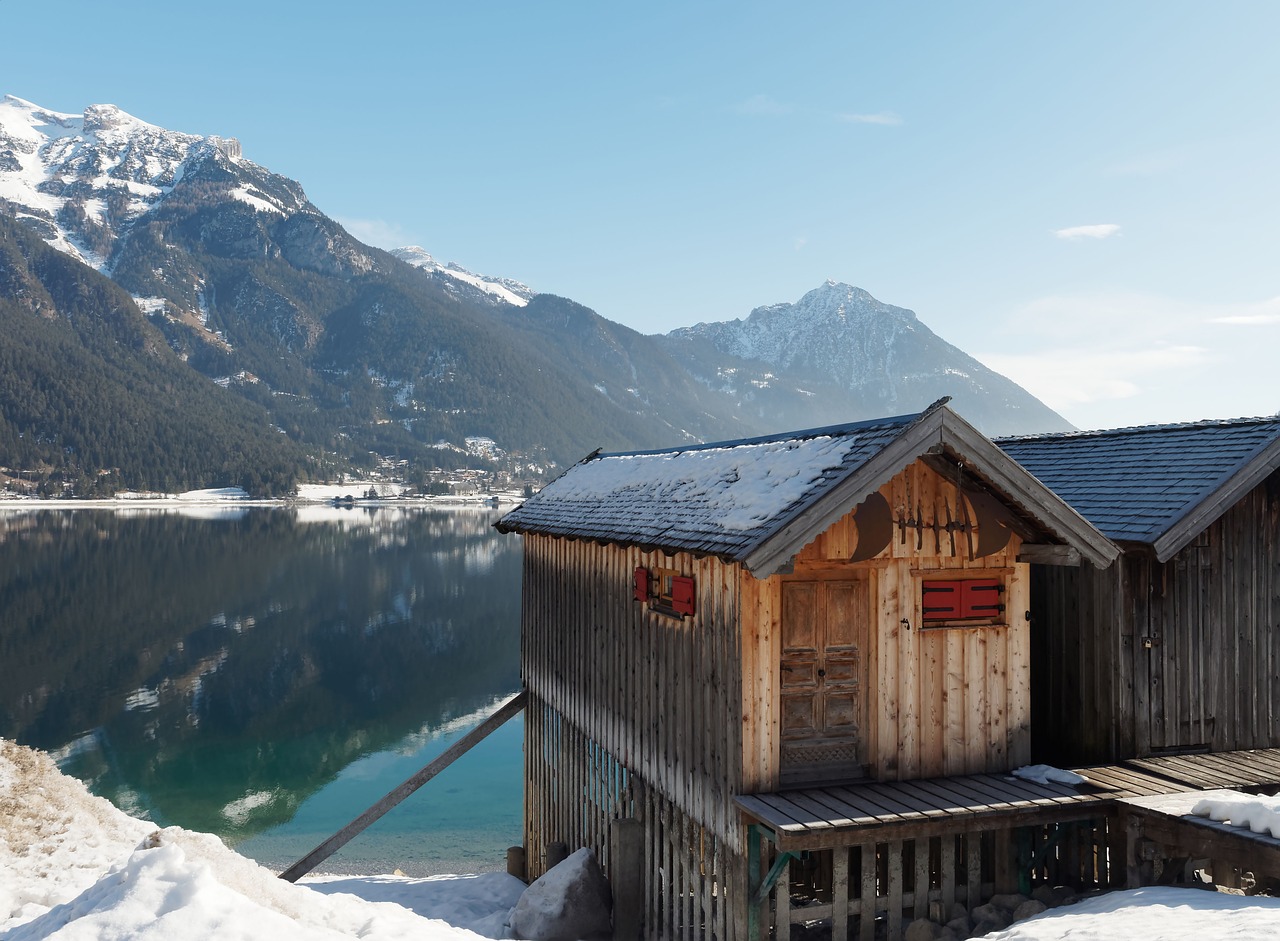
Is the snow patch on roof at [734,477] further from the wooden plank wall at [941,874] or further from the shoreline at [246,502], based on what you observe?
the shoreline at [246,502]

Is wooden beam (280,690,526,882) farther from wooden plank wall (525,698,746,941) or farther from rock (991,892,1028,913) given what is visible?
rock (991,892,1028,913)

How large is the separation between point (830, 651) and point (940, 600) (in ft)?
4.18

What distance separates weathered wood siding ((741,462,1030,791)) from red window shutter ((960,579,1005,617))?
3.9 inches

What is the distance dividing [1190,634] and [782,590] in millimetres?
5372

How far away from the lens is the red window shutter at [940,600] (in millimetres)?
9422

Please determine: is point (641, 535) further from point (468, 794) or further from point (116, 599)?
point (116, 599)

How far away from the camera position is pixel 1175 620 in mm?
10727

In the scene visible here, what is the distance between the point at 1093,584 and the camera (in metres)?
10.7

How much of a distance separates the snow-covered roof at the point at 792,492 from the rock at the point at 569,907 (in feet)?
15.1

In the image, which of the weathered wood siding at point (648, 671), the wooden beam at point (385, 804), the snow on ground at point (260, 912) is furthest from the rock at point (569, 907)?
the wooden beam at point (385, 804)

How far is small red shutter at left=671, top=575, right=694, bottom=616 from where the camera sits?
→ 9.48 meters

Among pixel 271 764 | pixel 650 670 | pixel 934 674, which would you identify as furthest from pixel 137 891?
pixel 271 764

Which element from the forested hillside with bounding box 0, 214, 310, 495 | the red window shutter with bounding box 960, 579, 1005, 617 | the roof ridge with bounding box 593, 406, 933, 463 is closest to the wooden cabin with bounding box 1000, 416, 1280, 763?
the red window shutter with bounding box 960, 579, 1005, 617

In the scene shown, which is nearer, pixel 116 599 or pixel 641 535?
pixel 641 535
